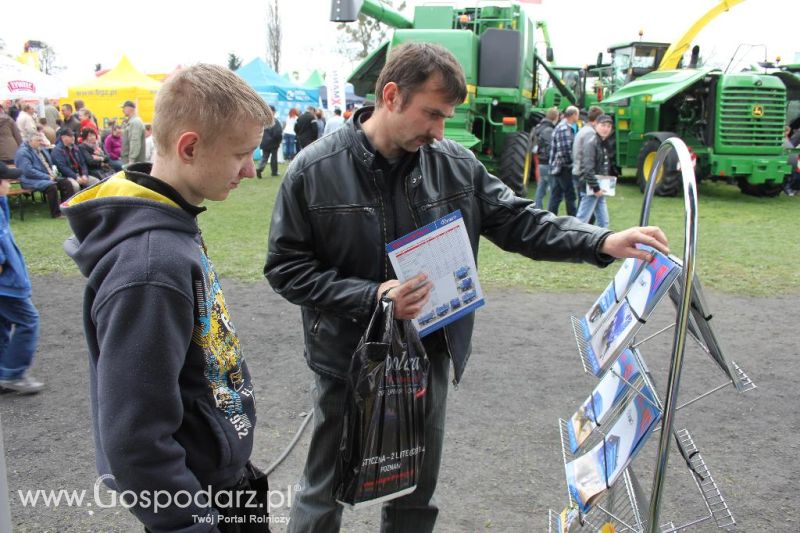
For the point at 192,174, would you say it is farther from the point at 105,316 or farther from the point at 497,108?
the point at 497,108

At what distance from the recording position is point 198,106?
1.48 m

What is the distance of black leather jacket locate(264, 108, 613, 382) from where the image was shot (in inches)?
85.1

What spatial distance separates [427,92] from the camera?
84.0 inches

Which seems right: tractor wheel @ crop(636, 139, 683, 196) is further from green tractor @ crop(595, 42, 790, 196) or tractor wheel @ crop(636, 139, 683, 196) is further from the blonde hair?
the blonde hair

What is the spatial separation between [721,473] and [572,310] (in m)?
2.75

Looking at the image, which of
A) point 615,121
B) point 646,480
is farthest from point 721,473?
point 615,121

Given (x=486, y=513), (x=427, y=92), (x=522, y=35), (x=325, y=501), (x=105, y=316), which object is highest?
(x=522, y=35)

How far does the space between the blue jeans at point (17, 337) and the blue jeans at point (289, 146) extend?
19109 millimetres

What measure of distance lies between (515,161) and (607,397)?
10.1m

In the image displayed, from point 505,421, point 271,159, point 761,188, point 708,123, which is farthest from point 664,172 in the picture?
point 505,421

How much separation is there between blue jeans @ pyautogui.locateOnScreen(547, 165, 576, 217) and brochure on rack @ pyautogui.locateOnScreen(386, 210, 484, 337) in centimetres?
825

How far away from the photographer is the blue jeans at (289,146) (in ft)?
75.9

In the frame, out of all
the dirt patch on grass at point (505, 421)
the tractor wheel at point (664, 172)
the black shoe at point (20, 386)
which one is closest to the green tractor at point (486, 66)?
the tractor wheel at point (664, 172)

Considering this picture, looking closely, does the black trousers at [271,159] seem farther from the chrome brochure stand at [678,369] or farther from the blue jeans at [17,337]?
the chrome brochure stand at [678,369]
